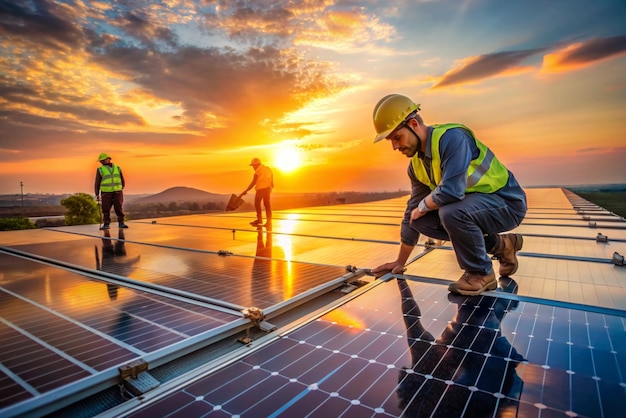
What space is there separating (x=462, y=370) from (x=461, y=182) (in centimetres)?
158

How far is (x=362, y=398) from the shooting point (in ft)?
5.20

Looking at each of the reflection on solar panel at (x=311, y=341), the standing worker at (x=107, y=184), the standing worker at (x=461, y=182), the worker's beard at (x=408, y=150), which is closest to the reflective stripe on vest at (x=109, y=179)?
the standing worker at (x=107, y=184)

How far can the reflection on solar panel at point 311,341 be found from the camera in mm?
1581

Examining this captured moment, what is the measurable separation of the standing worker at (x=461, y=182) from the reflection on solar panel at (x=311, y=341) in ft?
1.20

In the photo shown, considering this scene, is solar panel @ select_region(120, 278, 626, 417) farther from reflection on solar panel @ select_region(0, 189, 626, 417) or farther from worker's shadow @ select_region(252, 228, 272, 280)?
worker's shadow @ select_region(252, 228, 272, 280)

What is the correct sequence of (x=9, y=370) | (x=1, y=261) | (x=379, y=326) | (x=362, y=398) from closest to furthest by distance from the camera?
(x=362, y=398), (x=9, y=370), (x=379, y=326), (x=1, y=261)

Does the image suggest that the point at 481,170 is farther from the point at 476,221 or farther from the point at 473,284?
the point at 473,284

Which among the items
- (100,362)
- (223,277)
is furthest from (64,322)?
(223,277)

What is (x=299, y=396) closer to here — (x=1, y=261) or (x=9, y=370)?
(x=9, y=370)

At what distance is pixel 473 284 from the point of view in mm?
2967

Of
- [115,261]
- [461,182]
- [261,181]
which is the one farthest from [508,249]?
[261,181]

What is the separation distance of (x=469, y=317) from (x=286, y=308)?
4.33 ft

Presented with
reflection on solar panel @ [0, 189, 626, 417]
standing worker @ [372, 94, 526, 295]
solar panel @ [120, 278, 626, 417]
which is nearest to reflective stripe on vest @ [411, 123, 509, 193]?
standing worker @ [372, 94, 526, 295]

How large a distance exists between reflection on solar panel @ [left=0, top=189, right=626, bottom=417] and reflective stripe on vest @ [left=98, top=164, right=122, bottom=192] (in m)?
5.29
